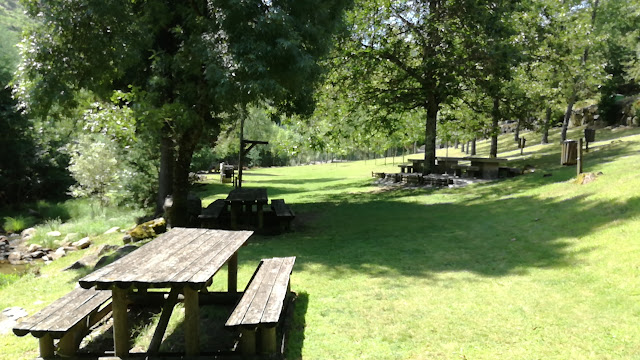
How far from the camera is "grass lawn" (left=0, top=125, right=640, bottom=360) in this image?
4000 mm

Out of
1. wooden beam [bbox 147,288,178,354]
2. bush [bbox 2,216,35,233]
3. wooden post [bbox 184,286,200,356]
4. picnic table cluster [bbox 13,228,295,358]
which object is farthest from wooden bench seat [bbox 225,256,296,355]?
bush [bbox 2,216,35,233]

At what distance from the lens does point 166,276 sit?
134 inches

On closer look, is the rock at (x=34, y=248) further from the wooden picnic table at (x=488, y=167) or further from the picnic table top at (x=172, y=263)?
the wooden picnic table at (x=488, y=167)

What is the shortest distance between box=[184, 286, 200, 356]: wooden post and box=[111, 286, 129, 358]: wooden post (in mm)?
535

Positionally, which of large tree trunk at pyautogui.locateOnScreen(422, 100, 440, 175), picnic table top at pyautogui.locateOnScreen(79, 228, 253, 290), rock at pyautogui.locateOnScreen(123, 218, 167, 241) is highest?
large tree trunk at pyautogui.locateOnScreen(422, 100, 440, 175)

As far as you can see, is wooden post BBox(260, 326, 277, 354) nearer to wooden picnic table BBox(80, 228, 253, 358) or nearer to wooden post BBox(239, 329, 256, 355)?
wooden post BBox(239, 329, 256, 355)

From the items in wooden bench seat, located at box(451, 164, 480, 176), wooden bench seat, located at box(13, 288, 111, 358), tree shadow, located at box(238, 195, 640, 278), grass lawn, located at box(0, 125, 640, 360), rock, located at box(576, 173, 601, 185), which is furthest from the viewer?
wooden bench seat, located at box(451, 164, 480, 176)

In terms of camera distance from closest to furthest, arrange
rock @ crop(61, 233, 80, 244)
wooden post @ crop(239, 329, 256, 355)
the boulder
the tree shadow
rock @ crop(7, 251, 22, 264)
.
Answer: wooden post @ crop(239, 329, 256, 355) → the tree shadow → rock @ crop(7, 251, 22, 264) → the boulder → rock @ crop(61, 233, 80, 244)

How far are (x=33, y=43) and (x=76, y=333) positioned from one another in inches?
288

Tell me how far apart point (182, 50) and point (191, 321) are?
732 cm

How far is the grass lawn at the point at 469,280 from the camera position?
4000 mm

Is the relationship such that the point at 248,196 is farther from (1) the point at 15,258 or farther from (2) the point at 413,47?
(2) the point at 413,47

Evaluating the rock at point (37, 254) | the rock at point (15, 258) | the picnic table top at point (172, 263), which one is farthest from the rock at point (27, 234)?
A: the picnic table top at point (172, 263)

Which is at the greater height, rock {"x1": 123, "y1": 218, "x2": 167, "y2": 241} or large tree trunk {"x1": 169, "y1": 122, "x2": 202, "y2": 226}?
large tree trunk {"x1": 169, "y1": 122, "x2": 202, "y2": 226}
